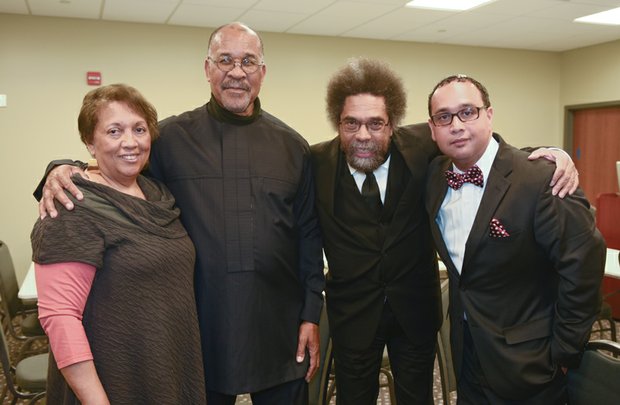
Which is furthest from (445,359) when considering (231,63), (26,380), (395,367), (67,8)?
(67,8)

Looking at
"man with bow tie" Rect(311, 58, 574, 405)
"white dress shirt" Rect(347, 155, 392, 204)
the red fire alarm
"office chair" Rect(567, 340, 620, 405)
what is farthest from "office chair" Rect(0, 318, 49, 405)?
the red fire alarm

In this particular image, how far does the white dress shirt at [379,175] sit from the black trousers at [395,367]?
430 millimetres

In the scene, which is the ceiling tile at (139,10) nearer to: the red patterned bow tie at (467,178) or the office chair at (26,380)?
the office chair at (26,380)

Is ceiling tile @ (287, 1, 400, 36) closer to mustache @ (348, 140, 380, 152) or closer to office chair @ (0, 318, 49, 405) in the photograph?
mustache @ (348, 140, 380, 152)

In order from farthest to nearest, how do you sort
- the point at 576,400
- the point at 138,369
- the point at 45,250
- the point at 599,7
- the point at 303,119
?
the point at 303,119
the point at 599,7
the point at 576,400
the point at 138,369
the point at 45,250

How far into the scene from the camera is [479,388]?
184cm

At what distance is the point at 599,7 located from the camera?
5.34 m

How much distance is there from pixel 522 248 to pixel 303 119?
5.28 metres

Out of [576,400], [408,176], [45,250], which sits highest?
[408,176]

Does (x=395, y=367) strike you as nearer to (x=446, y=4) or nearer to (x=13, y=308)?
(x=13, y=308)

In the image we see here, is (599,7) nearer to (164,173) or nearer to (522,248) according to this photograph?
(522,248)

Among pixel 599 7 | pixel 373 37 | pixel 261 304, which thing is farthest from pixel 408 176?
pixel 373 37

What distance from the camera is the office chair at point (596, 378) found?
149 cm

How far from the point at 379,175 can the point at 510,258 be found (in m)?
0.58
